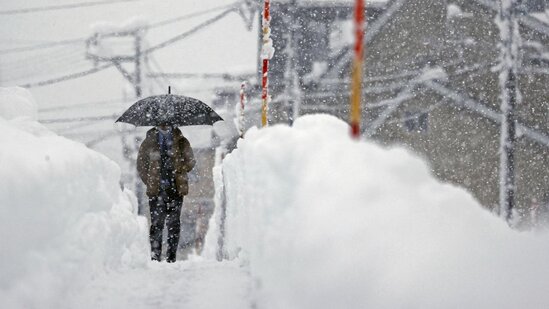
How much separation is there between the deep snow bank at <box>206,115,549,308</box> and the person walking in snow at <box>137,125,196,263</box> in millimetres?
3815

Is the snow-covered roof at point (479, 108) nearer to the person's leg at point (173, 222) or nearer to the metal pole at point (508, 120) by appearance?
the metal pole at point (508, 120)

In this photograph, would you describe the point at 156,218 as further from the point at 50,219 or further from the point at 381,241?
the point at 381,241

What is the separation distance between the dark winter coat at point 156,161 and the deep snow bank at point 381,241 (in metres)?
3.81

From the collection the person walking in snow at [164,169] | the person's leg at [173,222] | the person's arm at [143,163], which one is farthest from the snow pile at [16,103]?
the person's leg at [173,222]

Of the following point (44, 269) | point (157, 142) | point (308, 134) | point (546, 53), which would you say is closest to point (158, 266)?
point (157, 142)

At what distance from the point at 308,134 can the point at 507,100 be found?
42.5 ft

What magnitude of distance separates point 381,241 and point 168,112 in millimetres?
5359

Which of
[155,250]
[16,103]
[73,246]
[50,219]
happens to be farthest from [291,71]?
[50,219]

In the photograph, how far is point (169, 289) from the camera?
468 centimetres

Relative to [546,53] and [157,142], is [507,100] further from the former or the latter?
[157,142]

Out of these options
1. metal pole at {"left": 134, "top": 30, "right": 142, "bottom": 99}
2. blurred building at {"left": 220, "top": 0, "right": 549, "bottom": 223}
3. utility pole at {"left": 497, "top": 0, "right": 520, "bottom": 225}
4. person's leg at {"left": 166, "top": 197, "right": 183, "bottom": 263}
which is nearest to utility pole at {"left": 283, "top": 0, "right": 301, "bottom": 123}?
blurred building at {"left": 220, "top": 0, "right": 549, "bottom": 223}

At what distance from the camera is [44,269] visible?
3.62 meters

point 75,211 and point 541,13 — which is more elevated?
point 541,13

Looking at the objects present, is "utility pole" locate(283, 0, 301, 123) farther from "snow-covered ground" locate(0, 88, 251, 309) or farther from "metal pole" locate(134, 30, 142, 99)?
"snow-covered ground" locate(0, 88, 251, 309)
